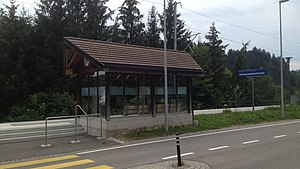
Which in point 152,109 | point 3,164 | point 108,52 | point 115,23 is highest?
point 115,23

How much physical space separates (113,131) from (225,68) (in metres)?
46.0

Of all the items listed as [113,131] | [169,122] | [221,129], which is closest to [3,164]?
[113,131]

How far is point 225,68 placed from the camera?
5909cm

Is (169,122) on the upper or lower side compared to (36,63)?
lower

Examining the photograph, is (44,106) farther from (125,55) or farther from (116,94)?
(125,55)

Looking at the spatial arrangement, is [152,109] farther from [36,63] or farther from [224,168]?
[36,63]

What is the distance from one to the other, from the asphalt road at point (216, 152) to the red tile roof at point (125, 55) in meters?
4.58

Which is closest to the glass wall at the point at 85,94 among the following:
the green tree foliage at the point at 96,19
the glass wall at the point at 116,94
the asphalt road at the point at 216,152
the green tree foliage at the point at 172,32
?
the glass wall at the point at 116,94

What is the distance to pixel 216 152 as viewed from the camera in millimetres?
11508

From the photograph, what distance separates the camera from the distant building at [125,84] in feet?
54.1

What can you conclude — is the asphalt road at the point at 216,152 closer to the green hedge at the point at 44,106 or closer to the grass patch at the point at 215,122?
the grass patch at the point at 215,122

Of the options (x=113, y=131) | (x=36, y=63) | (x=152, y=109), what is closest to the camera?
(x=113, y=131)

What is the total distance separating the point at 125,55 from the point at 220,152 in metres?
8.16

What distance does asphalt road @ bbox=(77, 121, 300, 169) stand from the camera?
31.6ft
